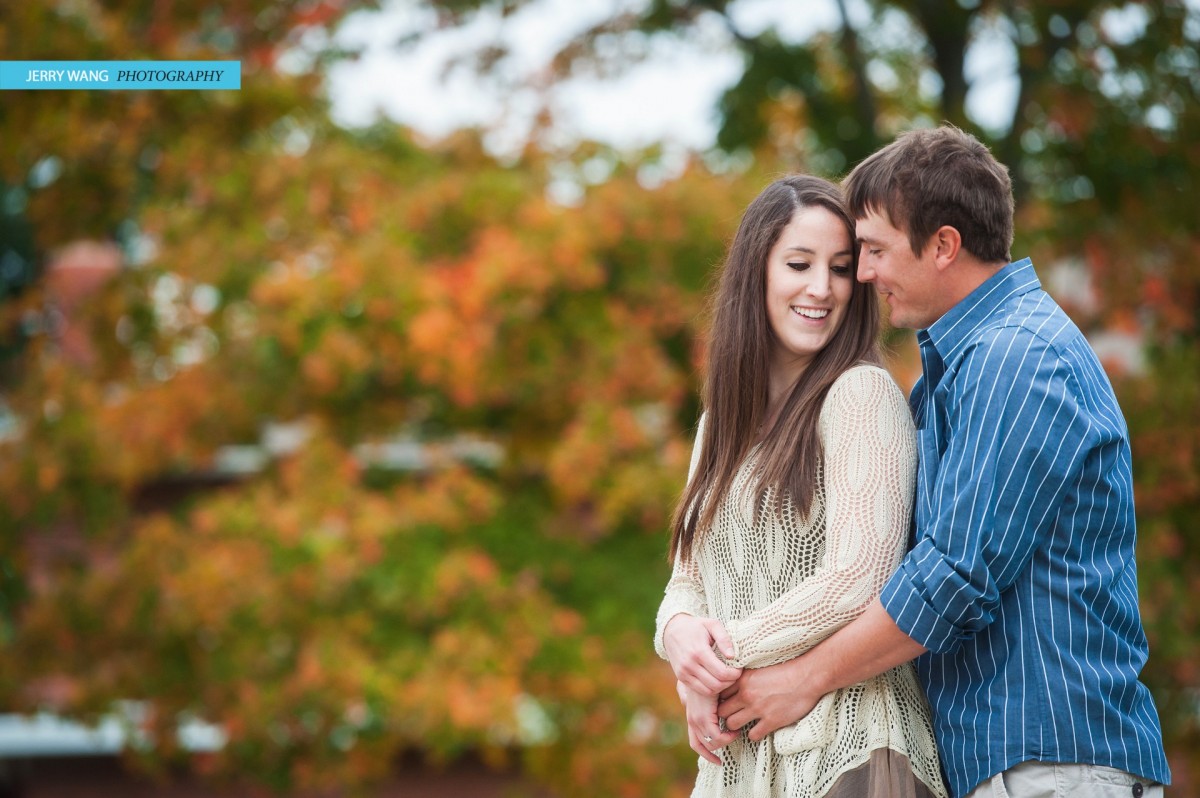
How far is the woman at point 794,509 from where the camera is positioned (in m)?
2.02

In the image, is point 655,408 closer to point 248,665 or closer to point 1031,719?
point 248,665

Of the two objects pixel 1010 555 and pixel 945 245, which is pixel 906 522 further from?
pixel 945 245

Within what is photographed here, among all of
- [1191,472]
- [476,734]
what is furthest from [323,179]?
[1191,472]

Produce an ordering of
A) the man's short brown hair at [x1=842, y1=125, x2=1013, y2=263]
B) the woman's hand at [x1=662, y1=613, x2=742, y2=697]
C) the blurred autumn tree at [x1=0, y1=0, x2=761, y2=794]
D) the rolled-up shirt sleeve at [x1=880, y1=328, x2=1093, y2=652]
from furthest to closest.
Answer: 1. the blurred autumn tree at [x1=0, y1=0, x2=761, y2=794]
2. the woman's hand at [x1=662, y1=613, x2=742, y2=697]
3. the man's short brown hair at [x1=842, y1=125, x2=1013, y2=263]
4. the rolled-up shirt sleeve at [x1=880, y1=328, x2=1093, y2=652]

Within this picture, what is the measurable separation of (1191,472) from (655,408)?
8.15 feet

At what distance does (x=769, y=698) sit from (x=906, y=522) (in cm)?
35

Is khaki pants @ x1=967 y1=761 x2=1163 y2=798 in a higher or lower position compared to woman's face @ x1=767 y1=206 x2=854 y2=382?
lower

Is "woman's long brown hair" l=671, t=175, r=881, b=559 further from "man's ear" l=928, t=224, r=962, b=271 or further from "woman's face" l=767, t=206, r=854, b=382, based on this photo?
"man's ear" l=928, t=224, r=962, b=271

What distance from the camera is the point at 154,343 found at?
6945 mm

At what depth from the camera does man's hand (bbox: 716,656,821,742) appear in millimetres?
2047

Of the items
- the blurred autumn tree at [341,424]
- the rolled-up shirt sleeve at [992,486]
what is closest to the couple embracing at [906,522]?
the rolled-up shirt sleeve at [992,486]

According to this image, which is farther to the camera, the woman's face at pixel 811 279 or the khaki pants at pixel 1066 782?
the woman's face at pixel 811 279

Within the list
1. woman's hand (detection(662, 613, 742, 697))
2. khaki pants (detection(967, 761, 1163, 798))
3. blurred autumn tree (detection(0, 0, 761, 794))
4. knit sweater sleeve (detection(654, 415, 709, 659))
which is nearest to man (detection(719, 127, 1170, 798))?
khaki pants (detection(967, 761, 1163, 798))

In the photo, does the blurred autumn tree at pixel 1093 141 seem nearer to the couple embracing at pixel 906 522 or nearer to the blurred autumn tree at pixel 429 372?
the blurred autumn tree at pixel 429 372
